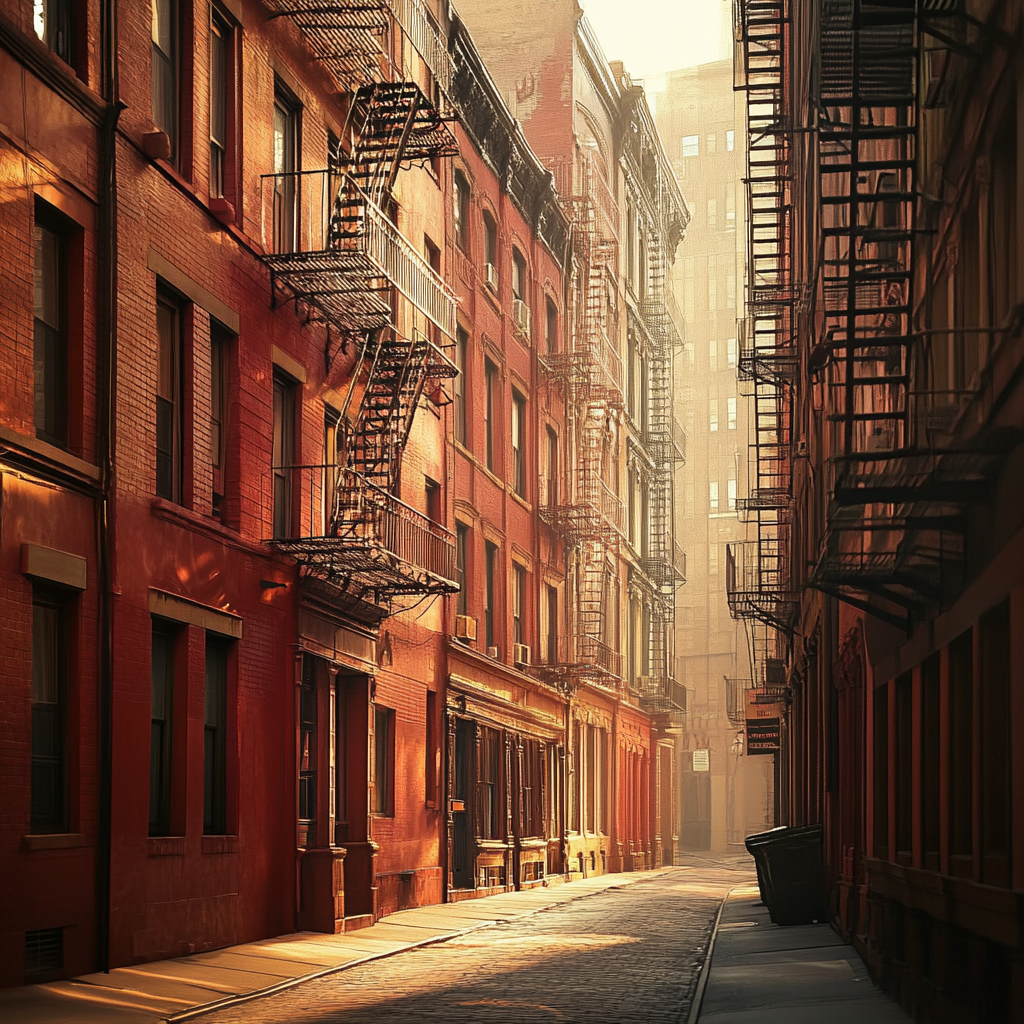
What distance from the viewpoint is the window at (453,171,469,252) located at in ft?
106

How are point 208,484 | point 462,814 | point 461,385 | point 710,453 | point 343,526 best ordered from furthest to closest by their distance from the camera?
point 710,453 < point 461,385 < point 462,814 < point 343,526 < point 208,484

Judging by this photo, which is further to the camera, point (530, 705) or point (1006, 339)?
point (530, 705)

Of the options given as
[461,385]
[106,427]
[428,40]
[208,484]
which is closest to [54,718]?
[106,427]

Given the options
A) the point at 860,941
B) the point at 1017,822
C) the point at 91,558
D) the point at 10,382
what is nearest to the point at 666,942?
the point at 860,941

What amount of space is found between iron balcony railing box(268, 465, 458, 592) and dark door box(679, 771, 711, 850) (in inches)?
2105

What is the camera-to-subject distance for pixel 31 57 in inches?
569

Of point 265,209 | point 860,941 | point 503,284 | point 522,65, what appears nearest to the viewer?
point 860,941

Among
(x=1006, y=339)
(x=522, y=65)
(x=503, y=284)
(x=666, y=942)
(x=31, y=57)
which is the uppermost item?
(x=522, y=65)

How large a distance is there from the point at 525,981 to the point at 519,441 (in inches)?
891

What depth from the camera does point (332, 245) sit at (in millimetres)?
21016

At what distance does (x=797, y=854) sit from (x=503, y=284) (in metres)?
16.6

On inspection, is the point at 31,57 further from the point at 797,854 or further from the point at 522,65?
the point at 522,65

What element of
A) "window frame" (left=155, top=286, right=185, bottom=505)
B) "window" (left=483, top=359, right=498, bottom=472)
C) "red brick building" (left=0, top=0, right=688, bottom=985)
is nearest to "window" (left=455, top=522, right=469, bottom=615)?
"red brick building" (left=0, top=0, right=688, bottom=985)

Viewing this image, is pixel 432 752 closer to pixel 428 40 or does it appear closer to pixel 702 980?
pixel 428 40
